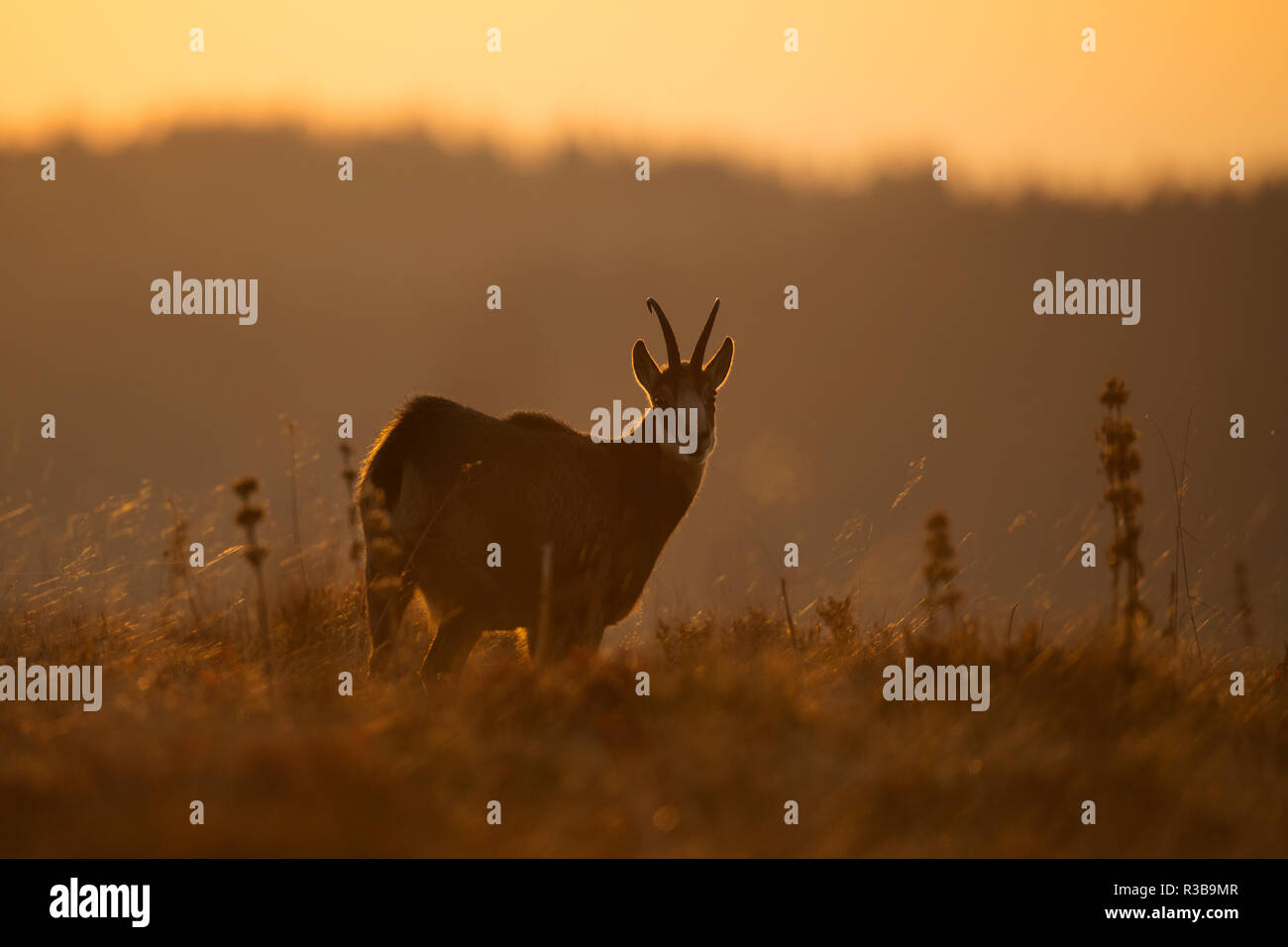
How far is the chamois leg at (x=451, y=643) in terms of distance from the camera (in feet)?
24.6

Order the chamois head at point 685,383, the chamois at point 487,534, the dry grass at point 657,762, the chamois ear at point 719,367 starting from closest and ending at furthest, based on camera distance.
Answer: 1. the dry grass at point 657,762
2. the chamois at point 487,534
3. the chamois head at point 685,383
4. the chamois ear at point 719,367

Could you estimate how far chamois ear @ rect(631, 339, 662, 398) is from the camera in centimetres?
928

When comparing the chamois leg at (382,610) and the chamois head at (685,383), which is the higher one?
the chamois head at (685,383)

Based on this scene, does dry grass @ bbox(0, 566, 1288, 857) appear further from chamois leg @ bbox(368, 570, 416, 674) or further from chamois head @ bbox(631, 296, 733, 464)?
chamois head @ bbox(631, 296, 733, 464)

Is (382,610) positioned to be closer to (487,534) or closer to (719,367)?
(487,534)

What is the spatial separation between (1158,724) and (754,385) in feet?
94.1

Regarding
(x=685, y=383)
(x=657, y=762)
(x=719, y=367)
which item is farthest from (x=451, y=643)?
(x=719, y=367)

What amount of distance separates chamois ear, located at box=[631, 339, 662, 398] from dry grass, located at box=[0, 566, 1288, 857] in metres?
2.77

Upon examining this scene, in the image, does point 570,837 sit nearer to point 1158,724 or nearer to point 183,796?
point 183,796

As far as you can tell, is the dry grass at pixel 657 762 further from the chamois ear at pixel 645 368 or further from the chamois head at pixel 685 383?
the chamois ear at pixel 645 368

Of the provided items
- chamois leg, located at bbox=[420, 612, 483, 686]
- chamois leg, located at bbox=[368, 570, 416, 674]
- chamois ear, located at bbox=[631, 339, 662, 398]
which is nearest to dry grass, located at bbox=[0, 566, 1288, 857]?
chamois leg, located at bbox=[368, 570, 416, 674]

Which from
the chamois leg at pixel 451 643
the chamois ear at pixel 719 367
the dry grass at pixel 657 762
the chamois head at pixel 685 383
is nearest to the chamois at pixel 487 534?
the chamois leg at pixel 451 643

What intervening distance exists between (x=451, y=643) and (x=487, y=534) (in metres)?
0.69

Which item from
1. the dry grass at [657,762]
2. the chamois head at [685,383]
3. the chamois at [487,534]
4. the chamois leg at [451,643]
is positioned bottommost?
the dry grass at [657,762]
